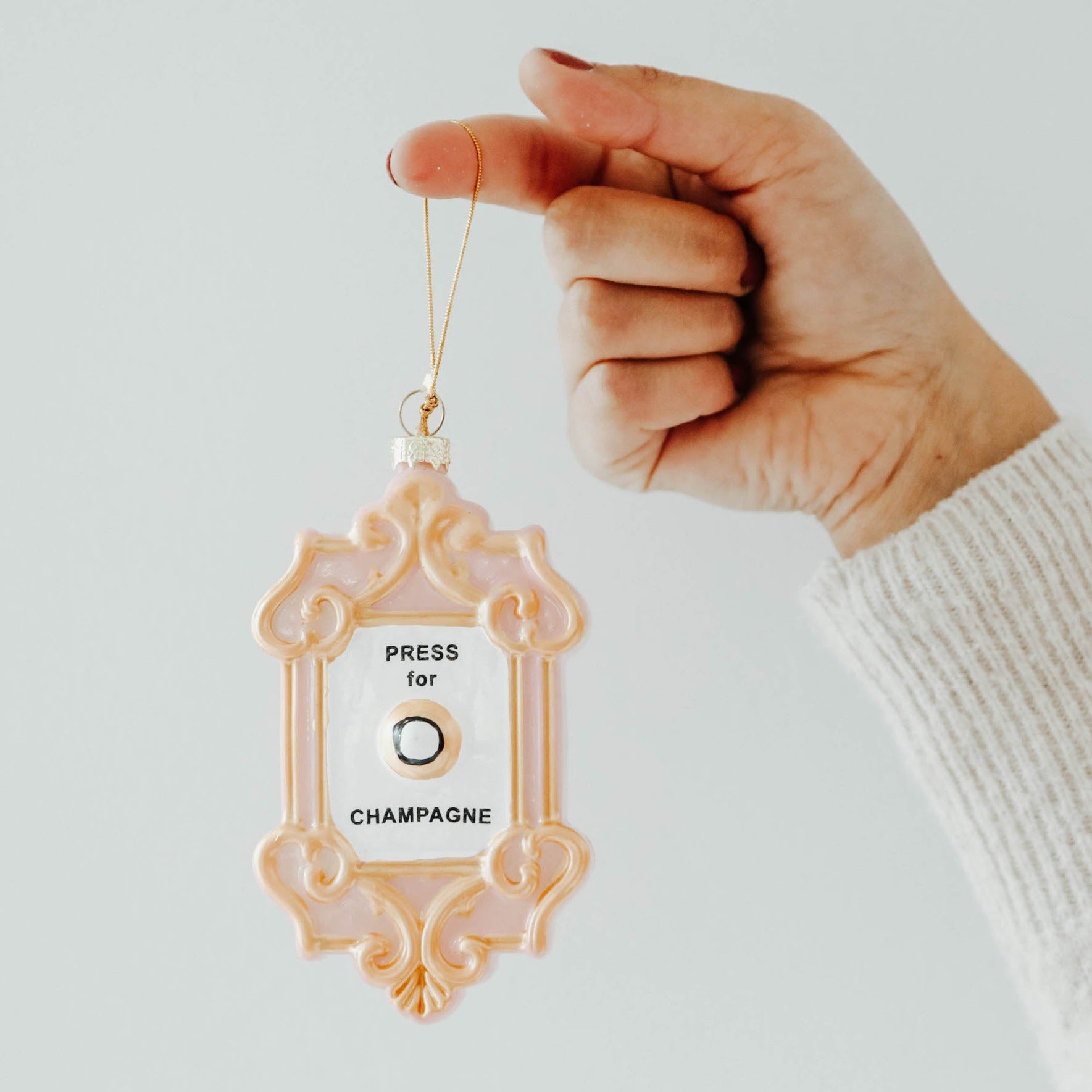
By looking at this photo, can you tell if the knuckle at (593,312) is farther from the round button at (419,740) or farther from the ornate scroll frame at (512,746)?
the round button at (419,740)

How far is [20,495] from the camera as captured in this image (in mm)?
1259

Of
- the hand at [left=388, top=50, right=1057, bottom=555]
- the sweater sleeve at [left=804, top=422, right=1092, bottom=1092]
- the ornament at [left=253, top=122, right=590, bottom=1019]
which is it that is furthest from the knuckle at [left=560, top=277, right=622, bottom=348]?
the sweater sleeve at [left=804, top=422, right=1092, bottom=1092]

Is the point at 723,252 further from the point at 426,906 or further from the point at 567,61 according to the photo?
the point at 426,906

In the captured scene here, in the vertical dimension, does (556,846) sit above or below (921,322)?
below

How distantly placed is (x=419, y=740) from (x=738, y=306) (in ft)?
1.68

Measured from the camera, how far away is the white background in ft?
4.09

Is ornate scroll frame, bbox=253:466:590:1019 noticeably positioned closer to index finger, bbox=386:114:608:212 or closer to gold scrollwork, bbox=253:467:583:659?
gold scrollwork, bbox=253:467:583:659

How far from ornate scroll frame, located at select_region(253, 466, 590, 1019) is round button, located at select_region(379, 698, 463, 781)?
0.17 feet

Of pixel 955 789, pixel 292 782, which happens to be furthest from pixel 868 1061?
pixel 292 782

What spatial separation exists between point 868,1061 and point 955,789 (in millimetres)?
438

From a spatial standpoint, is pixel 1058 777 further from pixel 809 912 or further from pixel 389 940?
pixel 389 940

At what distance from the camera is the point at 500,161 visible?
98 centimetres

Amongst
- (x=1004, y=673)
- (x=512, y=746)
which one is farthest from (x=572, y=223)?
(x=1004, y=673)

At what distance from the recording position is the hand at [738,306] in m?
0.93
